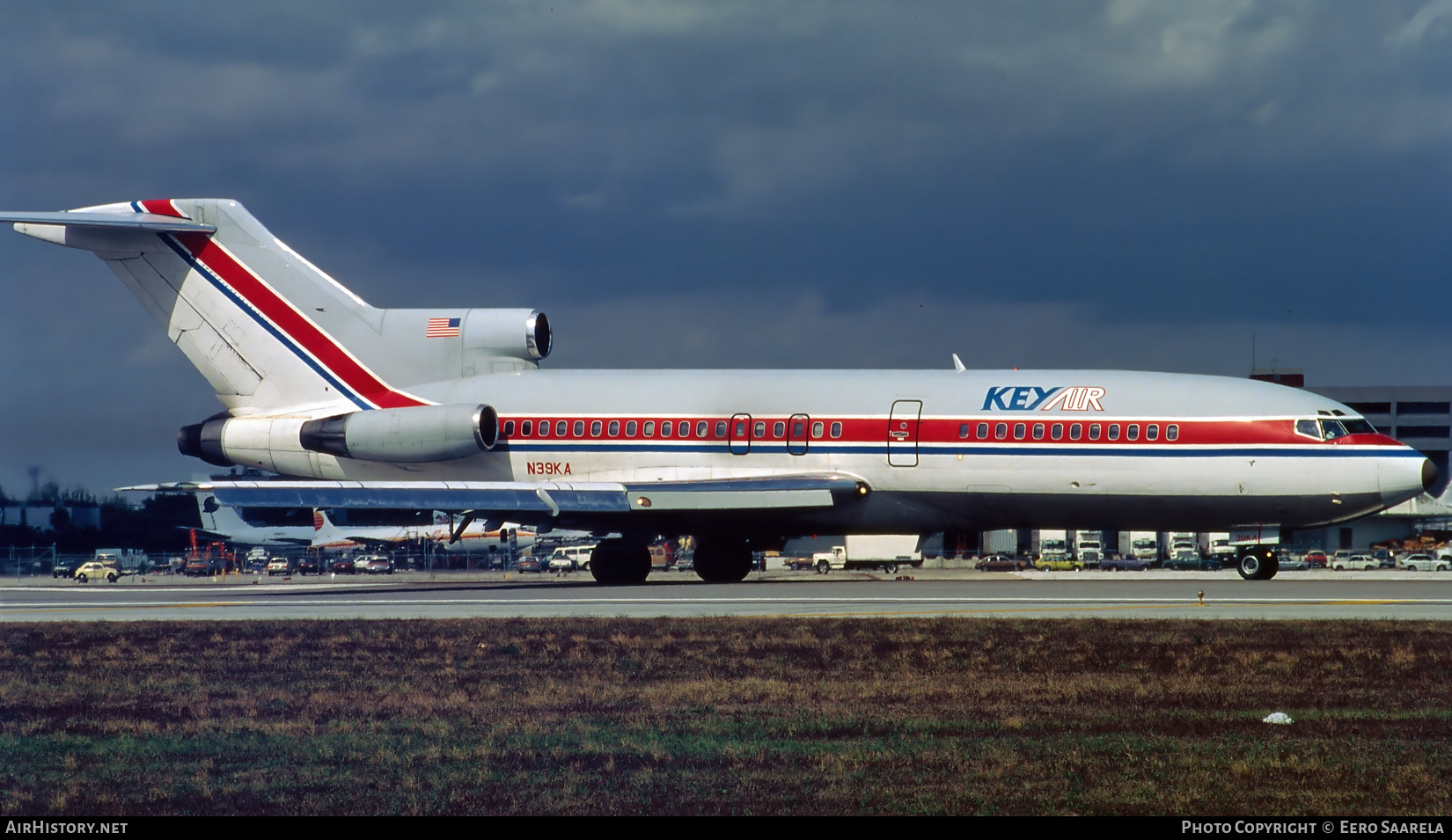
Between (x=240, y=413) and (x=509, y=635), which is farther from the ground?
(x=240, y=413)

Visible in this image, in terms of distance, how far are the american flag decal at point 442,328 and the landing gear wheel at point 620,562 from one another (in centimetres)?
700

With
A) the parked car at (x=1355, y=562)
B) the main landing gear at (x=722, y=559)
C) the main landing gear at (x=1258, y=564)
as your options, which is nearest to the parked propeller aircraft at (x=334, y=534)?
the main landing gear at (x=722, y=559)

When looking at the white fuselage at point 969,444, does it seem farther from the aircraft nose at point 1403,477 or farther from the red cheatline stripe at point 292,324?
the red cheatline stripe at point 292,324

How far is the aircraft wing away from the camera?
29.4 m

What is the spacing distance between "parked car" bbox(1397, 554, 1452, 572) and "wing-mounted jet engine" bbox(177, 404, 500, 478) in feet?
114

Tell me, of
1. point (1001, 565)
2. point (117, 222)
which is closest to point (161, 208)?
point (117, 222)

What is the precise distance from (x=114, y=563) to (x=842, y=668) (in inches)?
1906

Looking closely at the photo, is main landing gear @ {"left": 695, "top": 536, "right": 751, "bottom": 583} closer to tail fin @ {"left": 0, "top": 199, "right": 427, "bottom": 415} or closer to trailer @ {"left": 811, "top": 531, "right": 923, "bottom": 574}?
tail fin @ {"left": 0, "top": 199, "right": 427, "bottom": 415}

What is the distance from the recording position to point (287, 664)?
15.1 meters

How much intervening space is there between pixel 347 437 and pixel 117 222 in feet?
25.2

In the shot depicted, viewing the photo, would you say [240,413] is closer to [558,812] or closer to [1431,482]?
[1431,482]

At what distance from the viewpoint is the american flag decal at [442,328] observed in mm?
35344

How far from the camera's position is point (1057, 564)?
58.5 meters
